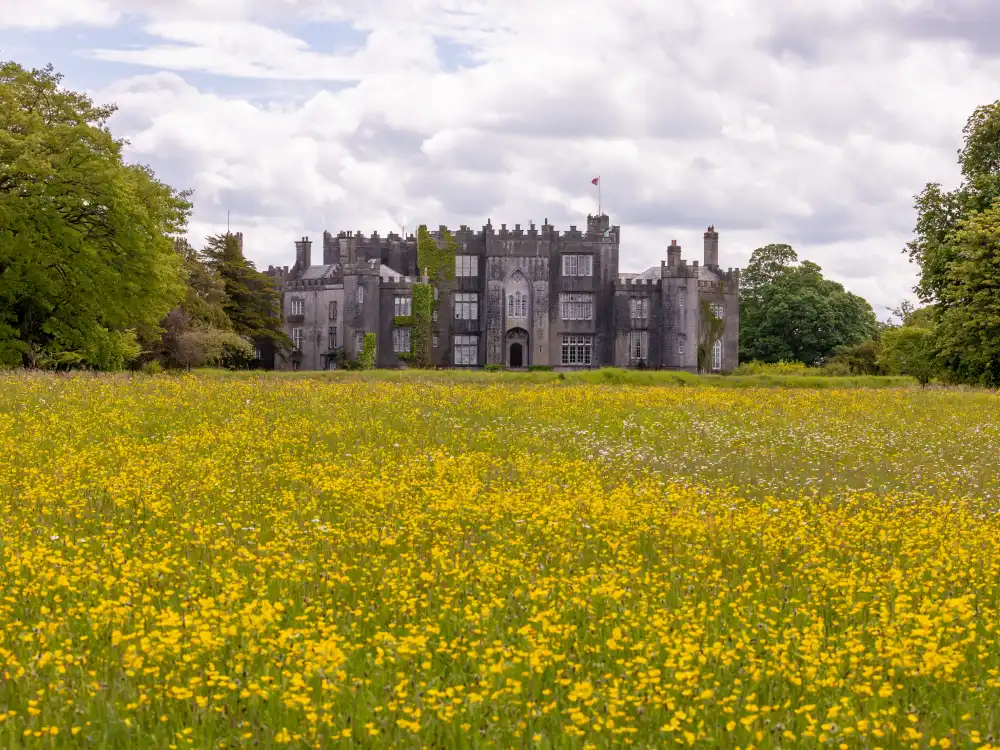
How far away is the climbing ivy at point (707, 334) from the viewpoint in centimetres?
8081

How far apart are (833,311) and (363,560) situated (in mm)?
86135

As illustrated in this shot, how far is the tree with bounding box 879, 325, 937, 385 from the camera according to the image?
45750 millimetres

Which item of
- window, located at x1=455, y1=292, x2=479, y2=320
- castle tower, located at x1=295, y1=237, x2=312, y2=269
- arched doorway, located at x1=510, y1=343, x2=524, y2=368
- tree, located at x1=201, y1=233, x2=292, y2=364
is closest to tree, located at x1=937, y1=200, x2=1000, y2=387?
arched doorway, located at x1=510, y1=343, x2=524, y2=368

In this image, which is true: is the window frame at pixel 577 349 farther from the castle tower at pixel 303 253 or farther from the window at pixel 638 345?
the castle tower at pixel 303 253

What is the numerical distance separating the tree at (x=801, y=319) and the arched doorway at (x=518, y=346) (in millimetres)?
23395

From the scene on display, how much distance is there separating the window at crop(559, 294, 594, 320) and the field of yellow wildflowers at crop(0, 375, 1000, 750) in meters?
63.7

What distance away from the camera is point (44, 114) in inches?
1635

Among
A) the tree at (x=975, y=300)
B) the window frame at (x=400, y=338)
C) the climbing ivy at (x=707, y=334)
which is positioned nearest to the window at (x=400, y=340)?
the window frame at (x=400, y=338)

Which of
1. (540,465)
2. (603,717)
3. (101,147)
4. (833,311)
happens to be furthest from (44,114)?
(833,311)

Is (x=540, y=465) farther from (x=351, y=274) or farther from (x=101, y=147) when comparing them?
(x=351, y=274)

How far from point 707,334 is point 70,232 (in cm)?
5552

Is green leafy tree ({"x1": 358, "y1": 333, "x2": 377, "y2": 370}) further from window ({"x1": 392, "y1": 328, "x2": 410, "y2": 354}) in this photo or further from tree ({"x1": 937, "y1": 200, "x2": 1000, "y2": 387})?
tree ({"x1": 937, "y1": 200, "x2": 1000, "y2": 387})

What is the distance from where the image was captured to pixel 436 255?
80.6 meters

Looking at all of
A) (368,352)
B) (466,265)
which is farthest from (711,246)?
(368,352)
